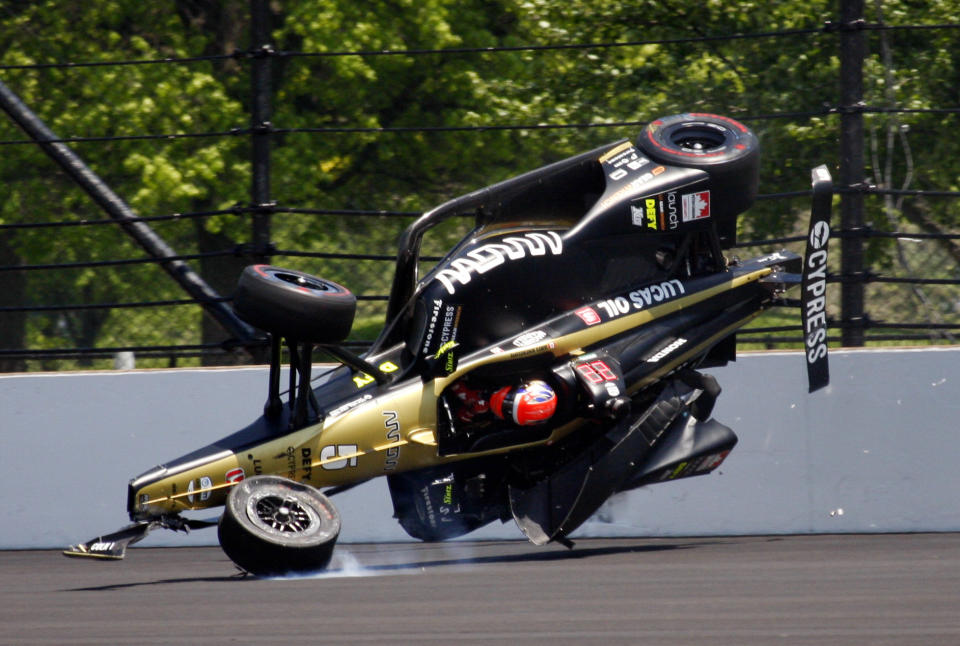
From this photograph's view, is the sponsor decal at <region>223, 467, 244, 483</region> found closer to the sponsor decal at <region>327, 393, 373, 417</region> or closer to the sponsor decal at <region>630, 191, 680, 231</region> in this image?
the sponsor decal at <region>327, 393, 373, 417</region>

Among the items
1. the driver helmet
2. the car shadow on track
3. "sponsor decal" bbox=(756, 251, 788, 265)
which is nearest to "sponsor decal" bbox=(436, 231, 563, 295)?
the driver helmet

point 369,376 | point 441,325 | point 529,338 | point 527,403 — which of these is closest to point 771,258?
point 529,338

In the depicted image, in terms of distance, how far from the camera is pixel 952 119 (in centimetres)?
943

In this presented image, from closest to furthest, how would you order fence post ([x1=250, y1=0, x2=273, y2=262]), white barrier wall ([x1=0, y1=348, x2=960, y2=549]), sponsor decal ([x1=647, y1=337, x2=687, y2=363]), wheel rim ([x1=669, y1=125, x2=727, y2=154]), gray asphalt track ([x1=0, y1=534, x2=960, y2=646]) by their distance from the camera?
gray asphalt track ([x1=0, y1=534, x2=960, y2=646]) < sponsor decal ([x1=647, y1=337, x2=687, y2=363]) < wheel rim ([x1=669, y1=125, x2=727, y2=154]) < white barrier wall ([x1=0, y1=348, x2=960, y2=549]) < fence post ([x1=250, y1=0, x2=273, y2=262])

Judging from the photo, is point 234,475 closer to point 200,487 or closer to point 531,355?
point 200,487

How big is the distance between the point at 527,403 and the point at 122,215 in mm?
2967

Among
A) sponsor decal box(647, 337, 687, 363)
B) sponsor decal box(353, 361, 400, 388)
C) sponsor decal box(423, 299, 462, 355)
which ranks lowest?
sponsor decal box(647, 337, 687, 363)

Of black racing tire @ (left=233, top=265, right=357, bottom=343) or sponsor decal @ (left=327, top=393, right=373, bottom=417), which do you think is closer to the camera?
black racing tire @ (left=233, top=265, right=357, bottom=343)

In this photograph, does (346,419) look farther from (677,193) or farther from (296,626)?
(677,193)

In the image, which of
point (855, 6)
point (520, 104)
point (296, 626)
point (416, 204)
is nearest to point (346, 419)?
point (296, 626)

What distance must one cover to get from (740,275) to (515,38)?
8.33 meters

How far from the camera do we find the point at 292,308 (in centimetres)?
536

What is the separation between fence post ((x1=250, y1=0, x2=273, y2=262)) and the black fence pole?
17.0 inches

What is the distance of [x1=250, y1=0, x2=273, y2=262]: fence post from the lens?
713 centimetres
